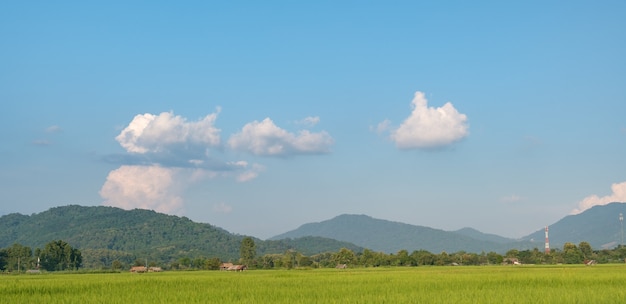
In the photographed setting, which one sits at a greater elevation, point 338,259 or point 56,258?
point 56,258

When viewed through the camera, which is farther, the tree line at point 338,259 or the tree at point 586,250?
the tree at point 586,250

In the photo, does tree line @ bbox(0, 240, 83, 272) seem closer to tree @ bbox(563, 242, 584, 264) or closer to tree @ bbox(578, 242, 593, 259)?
tree @ bbox(563, 242, 584, 264)

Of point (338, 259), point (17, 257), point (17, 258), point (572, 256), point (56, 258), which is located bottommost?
point (572, 256)

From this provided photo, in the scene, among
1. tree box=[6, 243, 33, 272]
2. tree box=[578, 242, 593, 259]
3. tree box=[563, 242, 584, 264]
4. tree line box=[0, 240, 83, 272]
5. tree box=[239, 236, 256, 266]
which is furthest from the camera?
tree box=[239, 236, 256, 266]

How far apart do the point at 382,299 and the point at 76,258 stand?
142 metres

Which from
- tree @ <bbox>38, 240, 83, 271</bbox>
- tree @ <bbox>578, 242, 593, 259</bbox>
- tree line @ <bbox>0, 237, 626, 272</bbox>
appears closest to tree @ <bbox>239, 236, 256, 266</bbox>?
tree line @ <bbox>0, 237, 626, 272</bbox>

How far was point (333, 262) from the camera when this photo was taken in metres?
157

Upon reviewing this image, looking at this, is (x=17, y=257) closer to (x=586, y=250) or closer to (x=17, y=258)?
(x=17, y=258)

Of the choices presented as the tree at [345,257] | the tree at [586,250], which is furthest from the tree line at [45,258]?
the tree at [586,250]

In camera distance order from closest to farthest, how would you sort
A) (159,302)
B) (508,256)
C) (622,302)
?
(622,302) < (159,302) < (508,256)

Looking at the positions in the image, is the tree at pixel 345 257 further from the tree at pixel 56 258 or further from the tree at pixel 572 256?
the tree at pixel 56 258

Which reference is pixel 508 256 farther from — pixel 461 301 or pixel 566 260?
pixel 461 301

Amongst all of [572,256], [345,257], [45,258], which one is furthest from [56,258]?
[572,256]

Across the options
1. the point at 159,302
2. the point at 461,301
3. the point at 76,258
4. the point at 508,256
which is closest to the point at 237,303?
the point at 159,302
